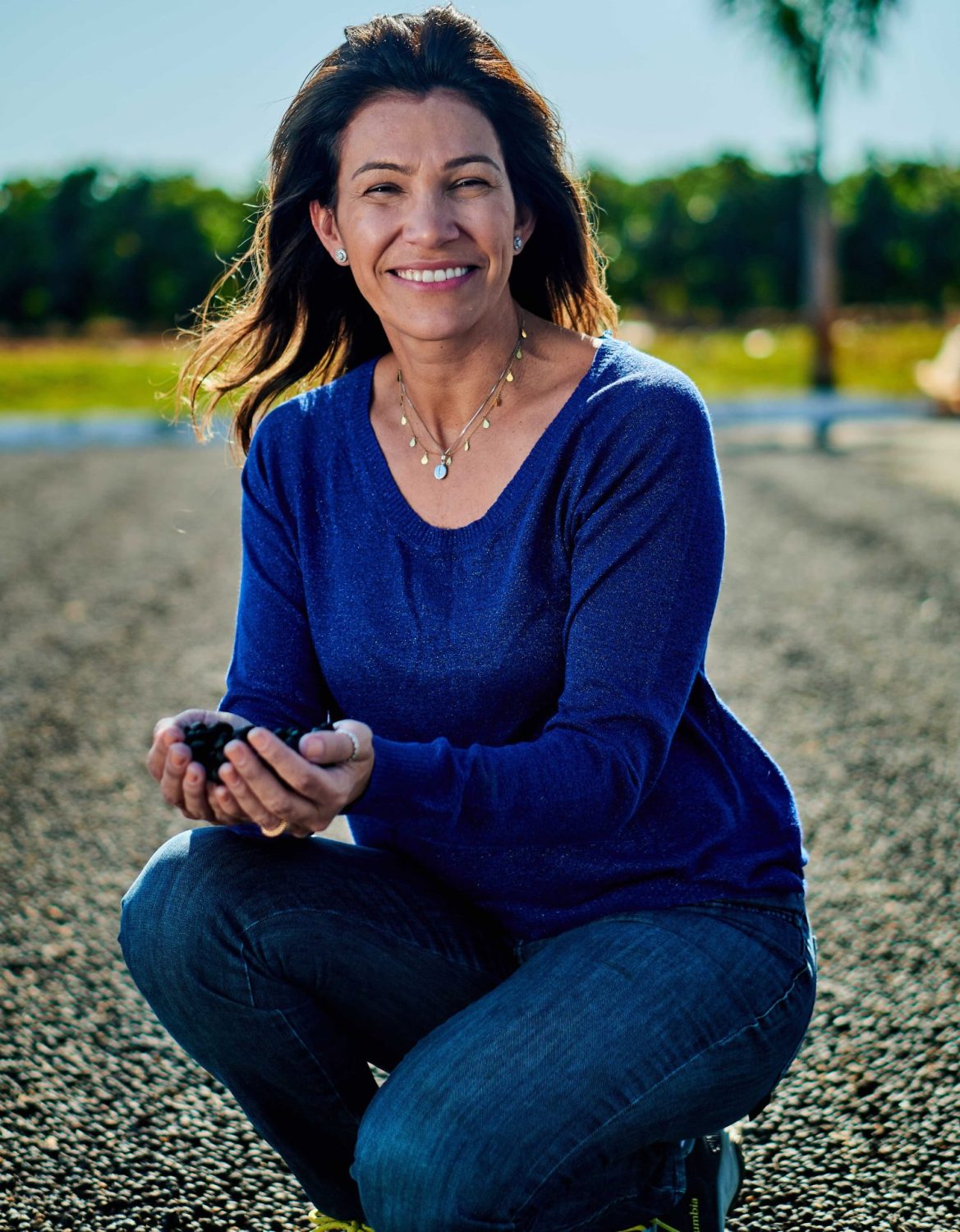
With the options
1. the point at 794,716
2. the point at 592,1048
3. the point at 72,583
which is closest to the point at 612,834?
the point at 592,1048

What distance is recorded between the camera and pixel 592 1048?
1.58 m

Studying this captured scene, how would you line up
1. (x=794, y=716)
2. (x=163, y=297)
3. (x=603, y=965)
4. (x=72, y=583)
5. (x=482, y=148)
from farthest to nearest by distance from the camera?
(x=163, y=297) → (x=72, y=583) → (x=794, y=716) → (x=482, y=148) → (x=603, y=965)

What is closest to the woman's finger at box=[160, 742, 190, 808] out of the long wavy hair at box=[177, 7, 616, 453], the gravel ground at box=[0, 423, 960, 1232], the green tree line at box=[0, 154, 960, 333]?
the gravel ground at box=[0, 423, 960, 1232]

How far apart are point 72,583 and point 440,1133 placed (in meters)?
5.92

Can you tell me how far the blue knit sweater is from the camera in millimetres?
1697

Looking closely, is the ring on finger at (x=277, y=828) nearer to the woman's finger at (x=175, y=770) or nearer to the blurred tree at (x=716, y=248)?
the woman's finger at (x=175, y=770)

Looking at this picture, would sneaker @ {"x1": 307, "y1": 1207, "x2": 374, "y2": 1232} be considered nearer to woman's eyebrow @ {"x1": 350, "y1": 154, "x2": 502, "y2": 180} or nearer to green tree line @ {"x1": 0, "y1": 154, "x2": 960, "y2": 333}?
woman's eyebrow @ {"x1": 350, "y1": 154, "x2": 502, "y2": 180}

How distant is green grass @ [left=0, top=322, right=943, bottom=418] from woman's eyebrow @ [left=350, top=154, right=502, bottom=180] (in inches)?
623

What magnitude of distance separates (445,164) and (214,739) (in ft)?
3.01

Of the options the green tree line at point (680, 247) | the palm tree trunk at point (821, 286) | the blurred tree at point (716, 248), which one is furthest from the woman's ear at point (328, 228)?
the blurred tree at point (716, 248)

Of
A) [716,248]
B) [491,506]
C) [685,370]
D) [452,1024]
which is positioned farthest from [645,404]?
[716,248]

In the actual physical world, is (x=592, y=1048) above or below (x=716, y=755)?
below

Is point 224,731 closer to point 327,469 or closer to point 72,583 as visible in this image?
point 327,469

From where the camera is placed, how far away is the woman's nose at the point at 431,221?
78.2 inches
